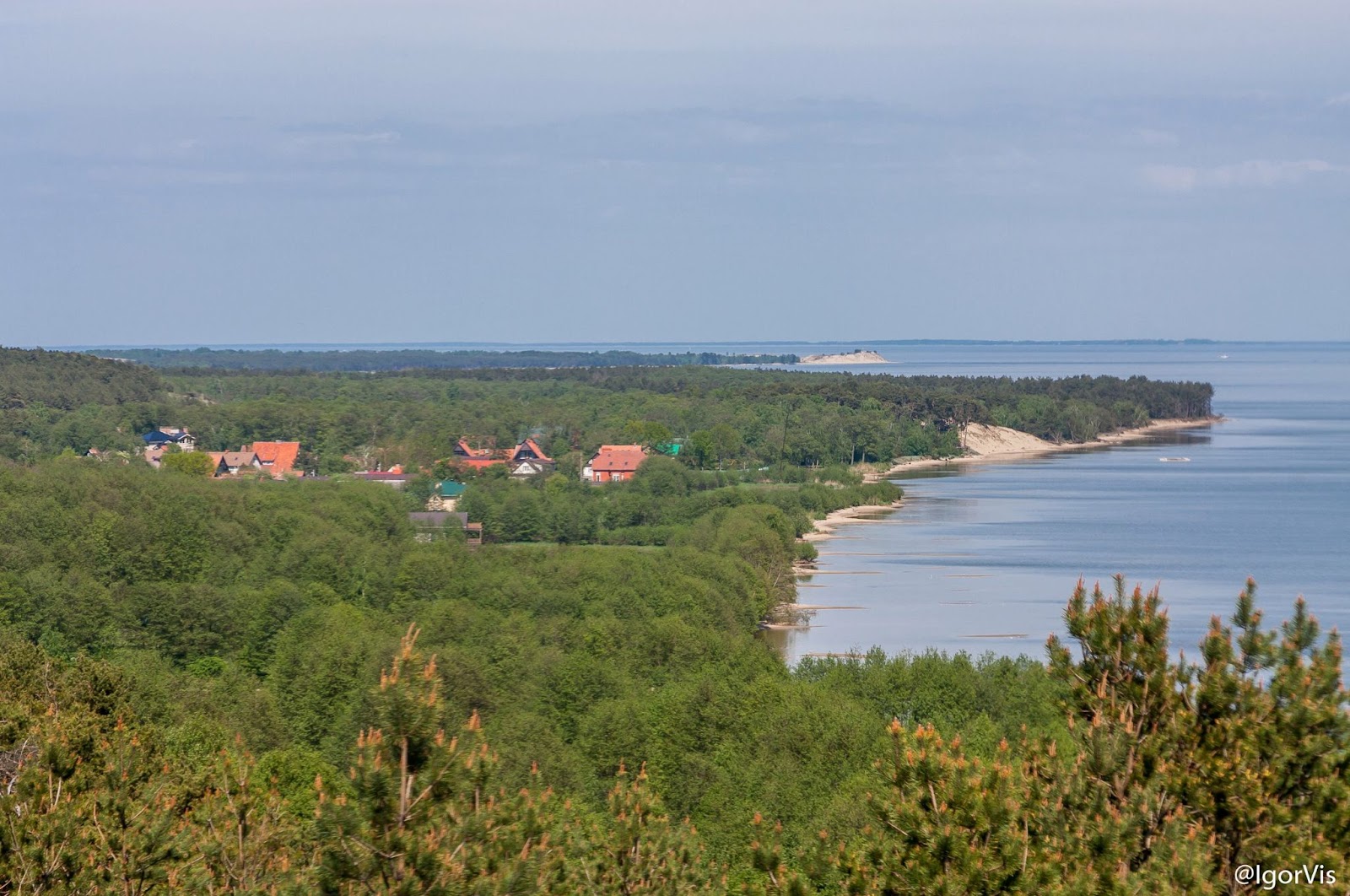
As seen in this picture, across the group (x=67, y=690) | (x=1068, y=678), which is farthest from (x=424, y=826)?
(x=67, y=690)

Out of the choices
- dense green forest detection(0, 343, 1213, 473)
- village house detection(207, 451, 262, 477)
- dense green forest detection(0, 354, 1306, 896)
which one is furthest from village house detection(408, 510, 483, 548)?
dense green forest detection(0, 343, 1213, 473)

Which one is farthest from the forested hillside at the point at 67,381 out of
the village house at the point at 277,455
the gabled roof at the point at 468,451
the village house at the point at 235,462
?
the gabled roof at the point at 468,451

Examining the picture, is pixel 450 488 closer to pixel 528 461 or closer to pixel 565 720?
pixel 528 461

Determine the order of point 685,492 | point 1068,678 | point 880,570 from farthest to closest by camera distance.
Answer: point 685,492 → point 880,570 → point 1068,678

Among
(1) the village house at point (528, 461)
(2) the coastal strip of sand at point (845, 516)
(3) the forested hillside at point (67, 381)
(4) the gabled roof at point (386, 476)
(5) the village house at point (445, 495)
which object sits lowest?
(2) the coastal strip of sand at point (845, 516)

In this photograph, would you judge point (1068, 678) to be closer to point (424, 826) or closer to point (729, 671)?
point (424, 826)

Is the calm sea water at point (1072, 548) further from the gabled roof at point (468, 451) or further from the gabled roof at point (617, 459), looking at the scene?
the gabled roof at point (468, 451)
